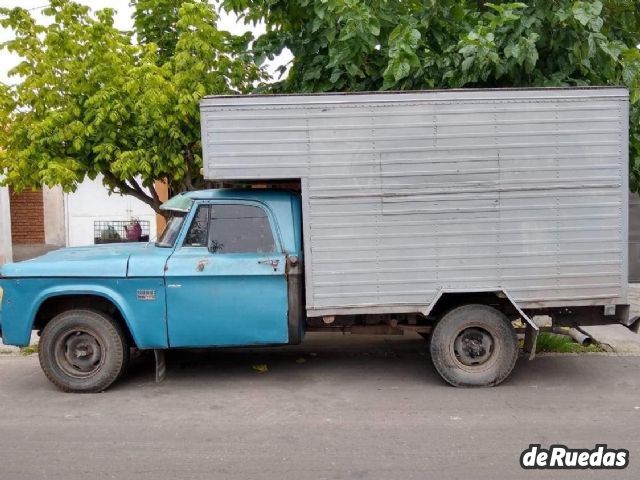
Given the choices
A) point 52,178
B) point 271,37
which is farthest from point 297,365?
point 271,37

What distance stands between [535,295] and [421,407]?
1.58 m

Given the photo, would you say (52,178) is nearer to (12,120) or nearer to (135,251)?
(12,120)

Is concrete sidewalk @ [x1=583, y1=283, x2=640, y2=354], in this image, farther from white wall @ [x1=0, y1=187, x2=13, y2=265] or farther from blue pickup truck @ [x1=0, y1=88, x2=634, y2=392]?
white wall @ [x1=0, y1=187, x2=13, y2=265]

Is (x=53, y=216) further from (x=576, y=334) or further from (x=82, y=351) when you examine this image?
(x=576, y=334)

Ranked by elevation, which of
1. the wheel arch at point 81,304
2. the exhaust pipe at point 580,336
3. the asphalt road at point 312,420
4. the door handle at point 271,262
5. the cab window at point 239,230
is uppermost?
the cab window at point 239,230

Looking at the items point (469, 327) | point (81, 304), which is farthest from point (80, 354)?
point (469, 327)

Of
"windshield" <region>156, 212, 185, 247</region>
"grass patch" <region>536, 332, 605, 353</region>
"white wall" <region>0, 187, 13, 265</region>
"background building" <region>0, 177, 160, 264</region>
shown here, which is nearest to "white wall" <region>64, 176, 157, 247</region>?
"background building" <region>0, 177, 160, 264</region>

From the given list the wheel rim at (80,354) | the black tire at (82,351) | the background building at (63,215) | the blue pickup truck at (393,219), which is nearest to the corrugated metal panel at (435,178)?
the blue pickup truck at (393,219)

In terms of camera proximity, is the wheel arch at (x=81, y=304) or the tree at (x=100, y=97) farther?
the tree at (x=100, y=97)

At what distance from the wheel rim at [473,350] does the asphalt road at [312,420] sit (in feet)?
1.00

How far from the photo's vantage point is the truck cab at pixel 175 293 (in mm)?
5664

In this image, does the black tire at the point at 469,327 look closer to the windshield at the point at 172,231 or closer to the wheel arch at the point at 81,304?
the windshield at the point at 172,231

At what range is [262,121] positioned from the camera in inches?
222

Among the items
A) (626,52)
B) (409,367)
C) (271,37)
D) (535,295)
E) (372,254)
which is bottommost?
(409,367)
